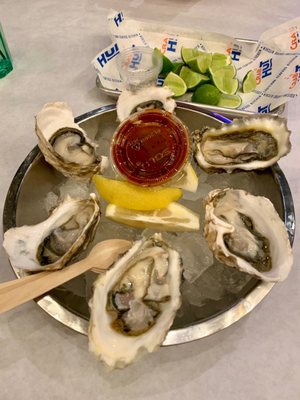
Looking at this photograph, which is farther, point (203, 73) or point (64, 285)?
point (203, 73)

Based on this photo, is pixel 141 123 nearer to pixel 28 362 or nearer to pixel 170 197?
pixel 170 197

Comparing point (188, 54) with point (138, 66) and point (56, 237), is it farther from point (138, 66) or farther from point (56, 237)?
point (56, 237)

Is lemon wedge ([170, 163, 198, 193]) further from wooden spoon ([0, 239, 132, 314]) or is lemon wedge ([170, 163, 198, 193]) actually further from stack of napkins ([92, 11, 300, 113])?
stack of napkins ([92, 11, 300, 113])

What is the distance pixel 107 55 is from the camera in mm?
1262

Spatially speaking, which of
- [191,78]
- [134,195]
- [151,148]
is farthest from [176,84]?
[134,195]

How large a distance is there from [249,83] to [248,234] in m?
0.56

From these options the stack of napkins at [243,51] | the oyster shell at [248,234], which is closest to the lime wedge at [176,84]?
the stack of napkins at [243,51]

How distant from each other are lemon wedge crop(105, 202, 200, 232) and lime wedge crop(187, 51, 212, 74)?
0.52 meters

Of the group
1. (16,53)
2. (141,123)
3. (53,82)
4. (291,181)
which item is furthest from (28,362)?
(16,53)

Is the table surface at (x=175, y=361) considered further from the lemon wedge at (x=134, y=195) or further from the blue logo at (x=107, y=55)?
the blue logo at (x=107, y=55)

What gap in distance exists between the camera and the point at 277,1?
59.6 inches

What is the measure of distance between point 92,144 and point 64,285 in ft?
1.14

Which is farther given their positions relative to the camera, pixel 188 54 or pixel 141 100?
pixel 188 54

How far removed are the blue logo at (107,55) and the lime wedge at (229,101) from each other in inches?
14.6
